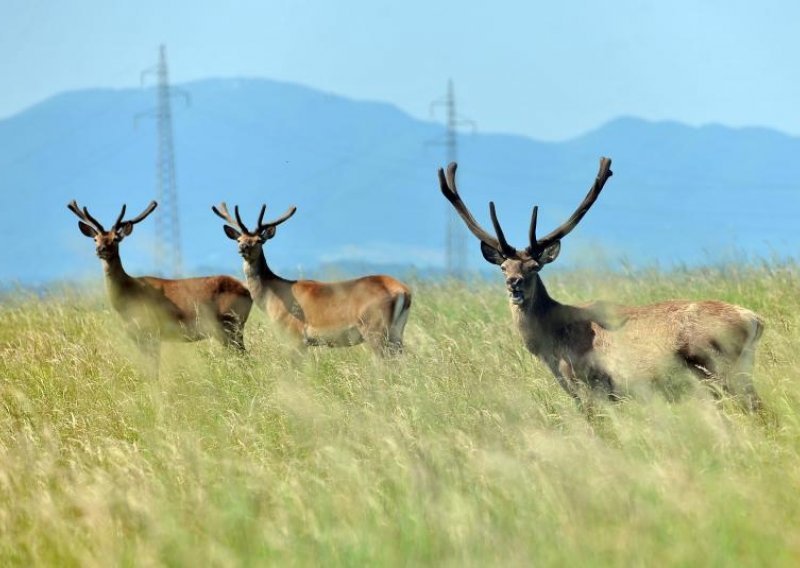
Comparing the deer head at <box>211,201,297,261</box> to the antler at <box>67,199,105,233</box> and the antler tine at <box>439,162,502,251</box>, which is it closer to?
the antler at <box>67,199,105,233</box>

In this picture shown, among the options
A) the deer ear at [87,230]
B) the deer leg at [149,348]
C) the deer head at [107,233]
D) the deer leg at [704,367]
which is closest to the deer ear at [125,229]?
the deer head at [107,233]

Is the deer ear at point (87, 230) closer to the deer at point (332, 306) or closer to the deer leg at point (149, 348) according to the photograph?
the deer leg at point (149, 348)

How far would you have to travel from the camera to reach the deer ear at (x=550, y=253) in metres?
9.35

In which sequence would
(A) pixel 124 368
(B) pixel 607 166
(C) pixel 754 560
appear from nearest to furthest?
(C) pixel 754 560
(B) pixel 607 166
(A) pixel 124 368

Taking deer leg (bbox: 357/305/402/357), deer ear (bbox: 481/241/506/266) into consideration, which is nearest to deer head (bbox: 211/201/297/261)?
deer leg (bbox: 357/305/402/357)

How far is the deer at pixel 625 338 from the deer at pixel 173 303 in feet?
14.5

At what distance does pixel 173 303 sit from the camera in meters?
13.5

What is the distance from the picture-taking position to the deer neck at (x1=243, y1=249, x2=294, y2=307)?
12.9m

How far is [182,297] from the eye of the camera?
13.5m

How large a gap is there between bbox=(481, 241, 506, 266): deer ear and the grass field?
2.41ft

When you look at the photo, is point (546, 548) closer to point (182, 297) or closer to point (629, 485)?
point (629, 485)

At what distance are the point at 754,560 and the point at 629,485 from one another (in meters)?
0.95

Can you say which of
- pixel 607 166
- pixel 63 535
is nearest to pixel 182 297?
pixel 607 166

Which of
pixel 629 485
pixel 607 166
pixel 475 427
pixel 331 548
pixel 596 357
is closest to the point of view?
pixel 331 548
